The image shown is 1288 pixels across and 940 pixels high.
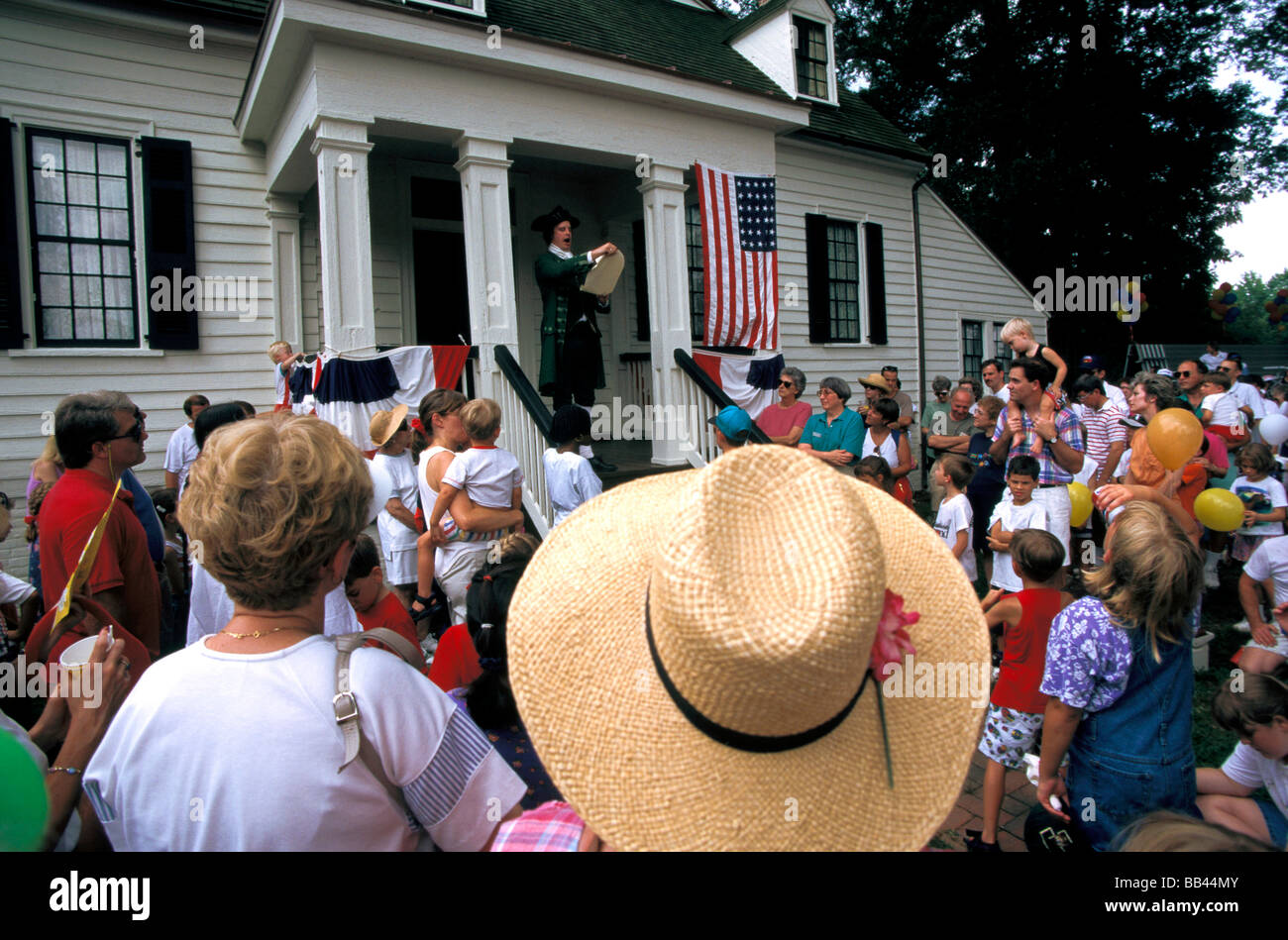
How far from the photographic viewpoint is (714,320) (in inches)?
347

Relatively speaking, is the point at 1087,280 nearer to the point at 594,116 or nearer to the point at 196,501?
the point at 594,116

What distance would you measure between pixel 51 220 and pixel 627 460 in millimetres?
6381

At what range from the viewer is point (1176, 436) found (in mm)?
4449

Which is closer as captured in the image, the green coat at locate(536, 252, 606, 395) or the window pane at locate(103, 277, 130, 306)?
the green coat at locate(536, 252, 606, 395)

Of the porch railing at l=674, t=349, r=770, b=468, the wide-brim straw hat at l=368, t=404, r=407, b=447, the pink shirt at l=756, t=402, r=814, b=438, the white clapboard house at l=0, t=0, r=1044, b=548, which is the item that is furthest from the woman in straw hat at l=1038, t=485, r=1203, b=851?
the porch railing at l=674, t=349, r=770, b=468

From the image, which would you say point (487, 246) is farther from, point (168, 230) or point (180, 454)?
point (168, 230)

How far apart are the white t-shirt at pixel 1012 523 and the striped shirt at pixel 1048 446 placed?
256 mm

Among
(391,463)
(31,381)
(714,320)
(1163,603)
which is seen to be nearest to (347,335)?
(391,463)

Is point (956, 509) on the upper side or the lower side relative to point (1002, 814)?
upper

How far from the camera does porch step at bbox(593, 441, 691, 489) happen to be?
7.55 m

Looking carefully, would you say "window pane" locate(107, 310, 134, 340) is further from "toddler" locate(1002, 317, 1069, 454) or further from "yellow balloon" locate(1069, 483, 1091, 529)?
"yellow balloon" locate(1069, 483, 1091, 529)

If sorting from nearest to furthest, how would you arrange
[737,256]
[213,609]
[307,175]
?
[213,609]
[307,175]
[737,256]

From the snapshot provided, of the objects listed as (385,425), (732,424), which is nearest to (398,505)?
(385,425)

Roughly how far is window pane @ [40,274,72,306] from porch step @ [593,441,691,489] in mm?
5699
